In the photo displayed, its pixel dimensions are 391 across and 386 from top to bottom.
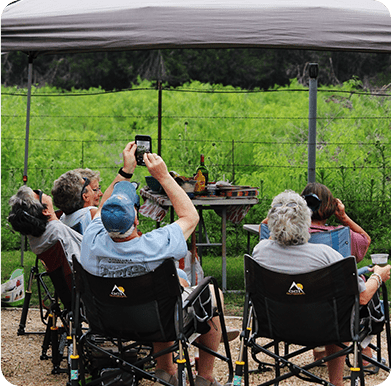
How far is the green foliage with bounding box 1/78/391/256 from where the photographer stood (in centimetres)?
669

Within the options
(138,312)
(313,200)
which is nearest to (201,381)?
(138,312)

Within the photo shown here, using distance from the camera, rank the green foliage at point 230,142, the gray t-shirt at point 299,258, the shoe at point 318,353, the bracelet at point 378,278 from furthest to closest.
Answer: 1. the green foliage at point 230,142
2. the shoe at point 318,353
3. the bracelet at point 378,278
4. the gray t-shirt at point 299,258

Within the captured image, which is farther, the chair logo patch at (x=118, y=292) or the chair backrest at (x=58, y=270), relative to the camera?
the chair backrest at (x=58, y=270)

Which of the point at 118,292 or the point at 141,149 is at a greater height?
the point at 141,149

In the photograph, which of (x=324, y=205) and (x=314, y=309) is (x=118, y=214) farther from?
(x=324, y=205)

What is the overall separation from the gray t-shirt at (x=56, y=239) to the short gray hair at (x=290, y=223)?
43.3 inches

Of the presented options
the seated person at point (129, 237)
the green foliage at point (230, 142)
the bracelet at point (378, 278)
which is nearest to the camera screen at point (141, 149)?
the seated person at point (129, 237)

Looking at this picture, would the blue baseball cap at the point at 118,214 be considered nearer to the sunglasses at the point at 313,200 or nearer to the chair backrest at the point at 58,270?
the chair backrest at the point at 58,270

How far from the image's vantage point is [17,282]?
4.25 m

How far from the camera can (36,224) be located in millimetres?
2898

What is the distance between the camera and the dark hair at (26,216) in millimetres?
2902

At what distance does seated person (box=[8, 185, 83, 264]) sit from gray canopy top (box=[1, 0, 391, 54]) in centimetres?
150

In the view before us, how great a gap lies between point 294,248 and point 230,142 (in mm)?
6224

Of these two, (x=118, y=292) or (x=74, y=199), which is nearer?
(x=118, y=292)
